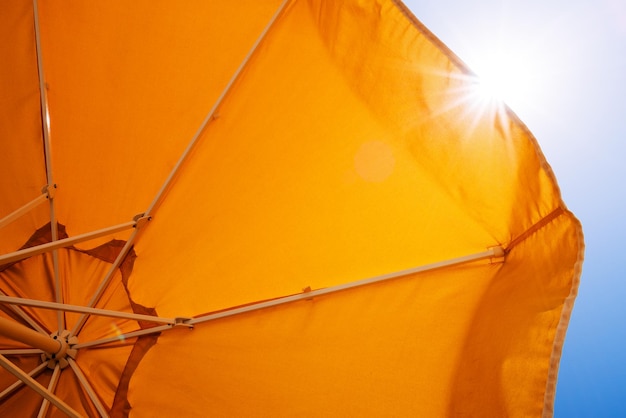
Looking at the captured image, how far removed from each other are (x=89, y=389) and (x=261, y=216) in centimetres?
88

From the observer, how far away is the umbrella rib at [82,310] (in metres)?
1.23

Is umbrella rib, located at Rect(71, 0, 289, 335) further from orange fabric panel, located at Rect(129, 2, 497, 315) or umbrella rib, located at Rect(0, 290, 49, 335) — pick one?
umbrella rib, located at Rect(0, 290, 49, 335)

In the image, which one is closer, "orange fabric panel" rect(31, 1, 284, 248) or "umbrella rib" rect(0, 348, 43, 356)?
Result: "umbrella rib" rect(0, 348, 43, 356)

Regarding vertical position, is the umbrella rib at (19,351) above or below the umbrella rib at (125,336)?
below

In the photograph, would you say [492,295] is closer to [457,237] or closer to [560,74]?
[457,237]

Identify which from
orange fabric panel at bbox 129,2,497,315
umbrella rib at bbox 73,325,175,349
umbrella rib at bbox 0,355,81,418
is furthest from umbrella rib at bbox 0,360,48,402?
orange fabric panel at bbox 129,2,497,315

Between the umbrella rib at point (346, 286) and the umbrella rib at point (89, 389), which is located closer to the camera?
the umbrella rib at point (346, 286)

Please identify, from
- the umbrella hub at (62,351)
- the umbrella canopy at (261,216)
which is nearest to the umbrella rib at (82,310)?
the umbrella canopy at (261,216)

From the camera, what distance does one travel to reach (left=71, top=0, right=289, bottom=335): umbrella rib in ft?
4.99

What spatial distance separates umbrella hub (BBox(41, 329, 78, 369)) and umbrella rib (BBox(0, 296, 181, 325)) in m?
0.23

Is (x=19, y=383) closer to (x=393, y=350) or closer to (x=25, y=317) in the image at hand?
(x=25, y=317)

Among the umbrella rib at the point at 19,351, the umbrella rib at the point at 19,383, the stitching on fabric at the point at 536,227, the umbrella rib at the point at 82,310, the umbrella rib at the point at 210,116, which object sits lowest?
the umbrella rib at the point at 19,383

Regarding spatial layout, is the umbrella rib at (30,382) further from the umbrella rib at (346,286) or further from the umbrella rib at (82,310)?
the umbrella rib at (346,286)

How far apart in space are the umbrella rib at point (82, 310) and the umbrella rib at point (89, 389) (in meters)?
0.24
